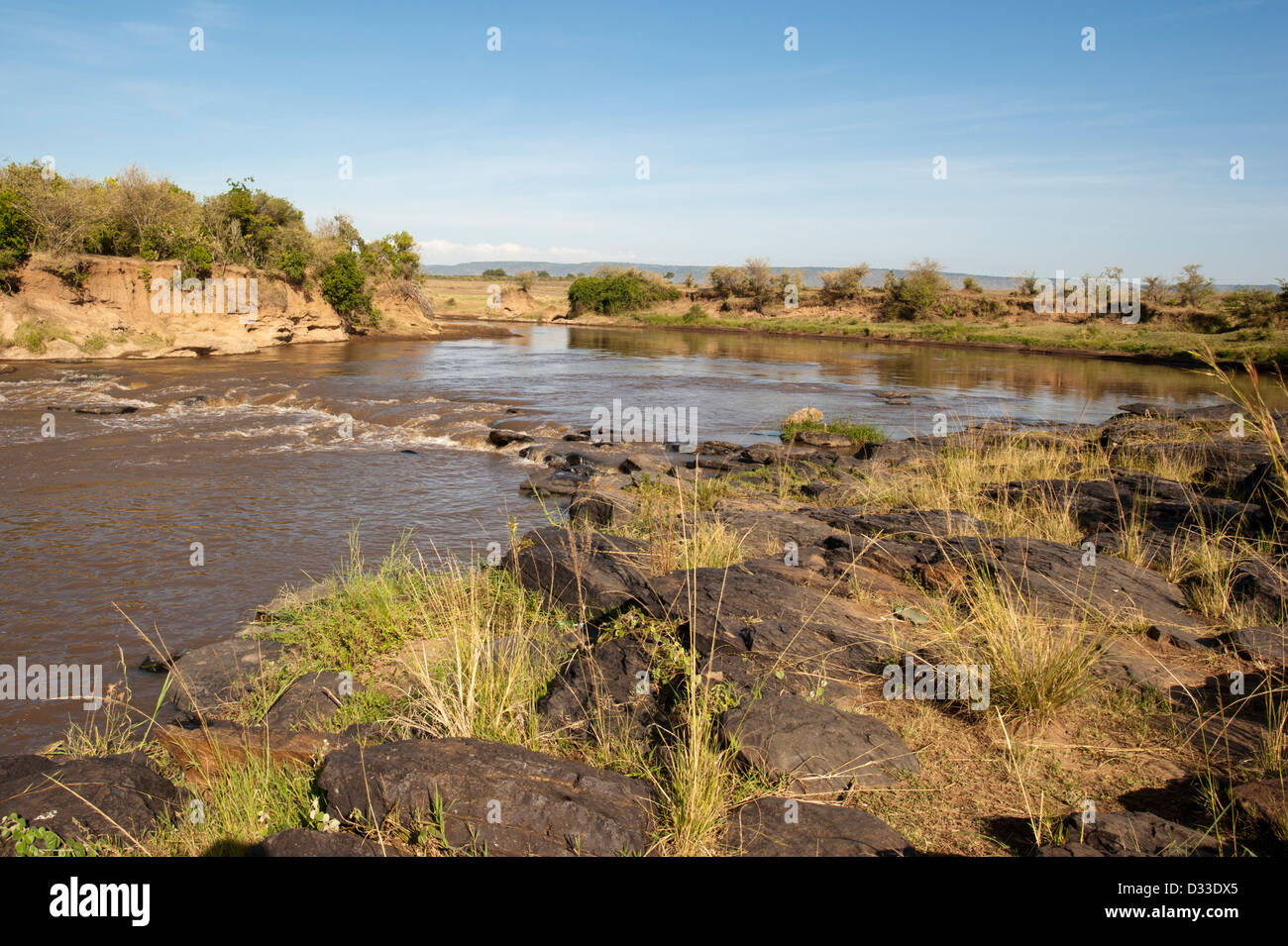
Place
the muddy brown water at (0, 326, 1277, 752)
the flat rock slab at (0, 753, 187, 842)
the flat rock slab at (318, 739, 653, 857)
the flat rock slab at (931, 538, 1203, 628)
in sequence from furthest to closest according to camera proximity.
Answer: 1. the muddy brown water at (0, 326, 1277, 752)
2. the flat rock slab at (931, 538, 1203, 628)
3. the flat rock slab at (0, 753, 187, 842)
4. the flat rock slab at (318, 739, 653, 857)

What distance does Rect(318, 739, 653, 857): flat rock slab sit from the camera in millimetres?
2707

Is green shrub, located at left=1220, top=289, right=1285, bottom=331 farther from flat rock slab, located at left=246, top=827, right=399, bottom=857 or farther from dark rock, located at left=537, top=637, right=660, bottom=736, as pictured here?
flat rock slab, located at left=246, top=827, right=399, bottom=857

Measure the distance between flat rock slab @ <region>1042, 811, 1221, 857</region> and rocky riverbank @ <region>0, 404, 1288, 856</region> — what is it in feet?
0.04

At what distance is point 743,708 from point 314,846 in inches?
75.3

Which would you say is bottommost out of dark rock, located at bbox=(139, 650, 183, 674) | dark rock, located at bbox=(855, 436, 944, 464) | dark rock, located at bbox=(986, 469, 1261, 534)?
dark rock, located at bbox=(139, 650, 183, 674)

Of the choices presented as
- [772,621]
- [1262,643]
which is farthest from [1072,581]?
[772,621]

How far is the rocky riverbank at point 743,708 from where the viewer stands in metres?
2.83

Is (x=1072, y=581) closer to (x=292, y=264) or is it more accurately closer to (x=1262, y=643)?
(x=1262, y=643)

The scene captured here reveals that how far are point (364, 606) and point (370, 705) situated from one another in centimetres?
150

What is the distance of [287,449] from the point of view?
1357 cm

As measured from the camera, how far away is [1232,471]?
864cm

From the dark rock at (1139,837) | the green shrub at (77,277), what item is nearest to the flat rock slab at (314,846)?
the dark rock at (1139,837)

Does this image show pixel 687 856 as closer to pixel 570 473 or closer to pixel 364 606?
pixel 364 606

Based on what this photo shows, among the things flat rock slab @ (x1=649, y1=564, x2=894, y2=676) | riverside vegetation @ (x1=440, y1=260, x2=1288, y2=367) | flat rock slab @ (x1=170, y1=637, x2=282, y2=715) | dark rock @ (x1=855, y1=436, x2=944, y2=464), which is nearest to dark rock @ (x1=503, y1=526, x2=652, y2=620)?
flat rock slab @ (x1=649, y1=564, x2=894, y2=676)
